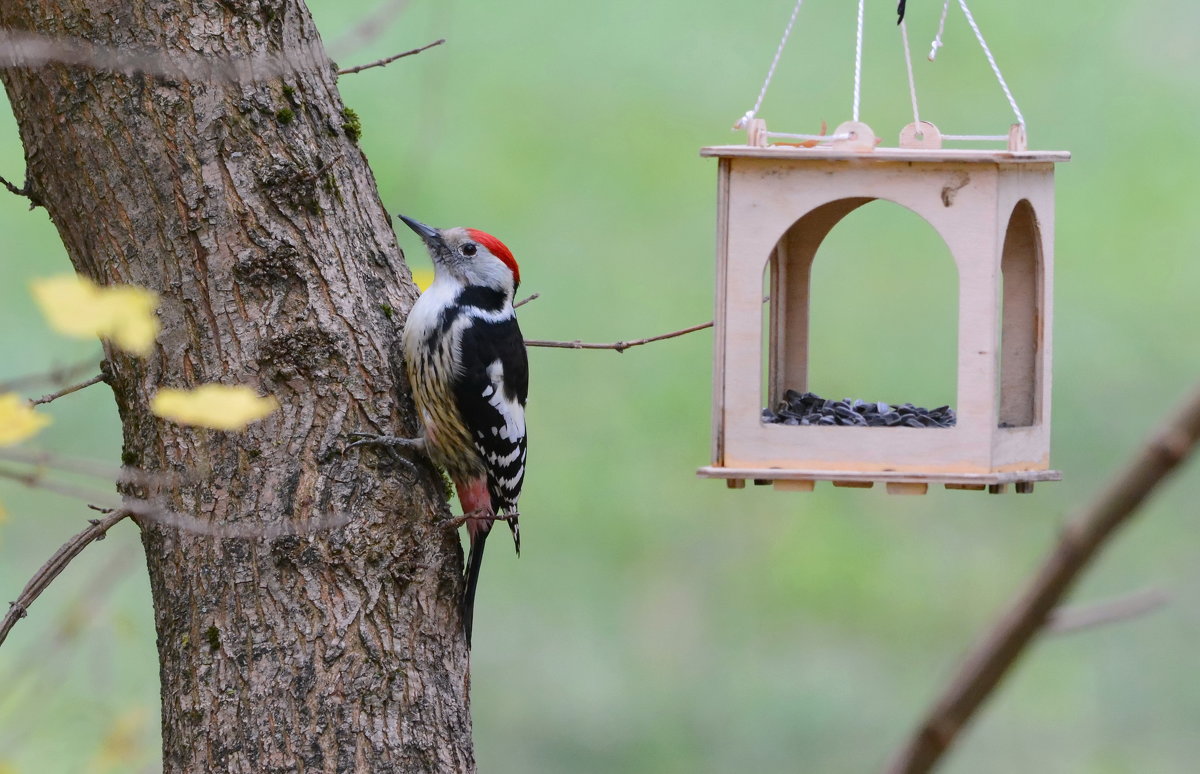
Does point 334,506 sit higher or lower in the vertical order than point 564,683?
higher

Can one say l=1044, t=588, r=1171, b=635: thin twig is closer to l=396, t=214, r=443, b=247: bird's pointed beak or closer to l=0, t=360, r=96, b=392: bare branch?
l=0, t=360, r=96, b=392: bare branch

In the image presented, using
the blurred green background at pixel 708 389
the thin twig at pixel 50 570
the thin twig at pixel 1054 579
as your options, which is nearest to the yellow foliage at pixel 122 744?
the thin twig at pixel 50 570

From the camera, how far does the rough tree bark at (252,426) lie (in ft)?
7.14

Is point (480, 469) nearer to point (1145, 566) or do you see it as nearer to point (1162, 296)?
point (1145, 566)

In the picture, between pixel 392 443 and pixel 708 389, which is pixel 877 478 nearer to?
pixel 392 443

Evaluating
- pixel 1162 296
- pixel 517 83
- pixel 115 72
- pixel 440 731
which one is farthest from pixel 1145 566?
pixel 115 72

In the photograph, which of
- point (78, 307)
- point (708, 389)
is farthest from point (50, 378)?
point (708, 389)

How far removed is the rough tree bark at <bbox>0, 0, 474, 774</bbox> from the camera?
2.18 meters

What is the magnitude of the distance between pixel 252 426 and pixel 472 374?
72cm

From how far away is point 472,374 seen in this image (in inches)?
113

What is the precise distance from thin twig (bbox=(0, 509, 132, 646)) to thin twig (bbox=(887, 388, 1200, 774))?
1.76m

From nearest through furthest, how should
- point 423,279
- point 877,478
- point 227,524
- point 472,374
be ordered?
point 227,524
point 877,478
point 472,374
point 423,279

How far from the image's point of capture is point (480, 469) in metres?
2.94

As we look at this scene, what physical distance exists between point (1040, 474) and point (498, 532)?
4.72 m
